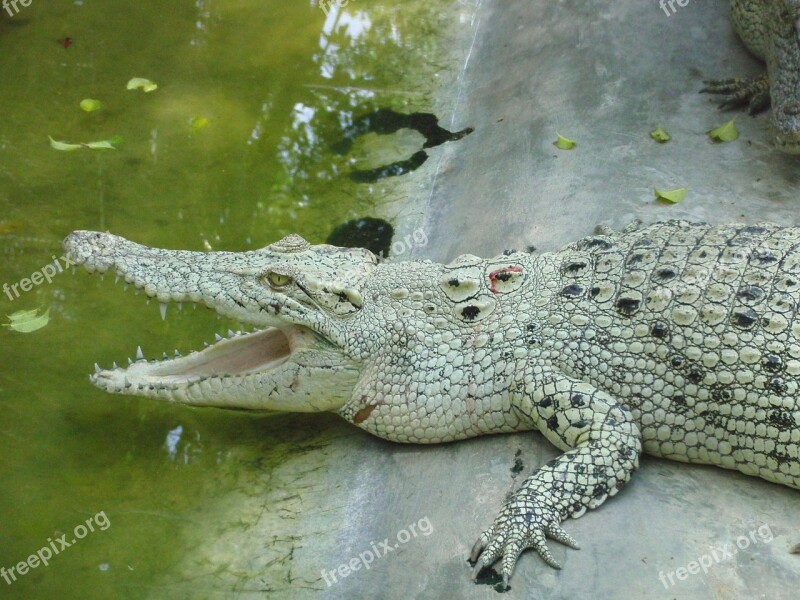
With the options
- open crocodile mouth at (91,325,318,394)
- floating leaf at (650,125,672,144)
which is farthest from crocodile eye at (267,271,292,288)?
floating leaf at (650,125,672,144)

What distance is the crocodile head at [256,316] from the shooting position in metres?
3.92

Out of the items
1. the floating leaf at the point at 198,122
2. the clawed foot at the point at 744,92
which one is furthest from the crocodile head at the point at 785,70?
the floating leaf at the point at 198,122

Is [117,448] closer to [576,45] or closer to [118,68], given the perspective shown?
[118,68]

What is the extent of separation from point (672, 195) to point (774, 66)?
1.10 metres

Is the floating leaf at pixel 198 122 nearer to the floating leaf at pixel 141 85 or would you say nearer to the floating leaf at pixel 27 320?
the floating leaf at pixel 141 85

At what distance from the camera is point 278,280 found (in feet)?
12.9

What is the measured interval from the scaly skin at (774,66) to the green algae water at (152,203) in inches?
89.9

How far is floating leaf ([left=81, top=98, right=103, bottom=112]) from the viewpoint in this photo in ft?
20.6

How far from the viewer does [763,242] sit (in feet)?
11.9

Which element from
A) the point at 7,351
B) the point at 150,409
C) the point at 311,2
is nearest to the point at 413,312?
the point at 150,409

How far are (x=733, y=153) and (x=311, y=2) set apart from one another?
162 inches
